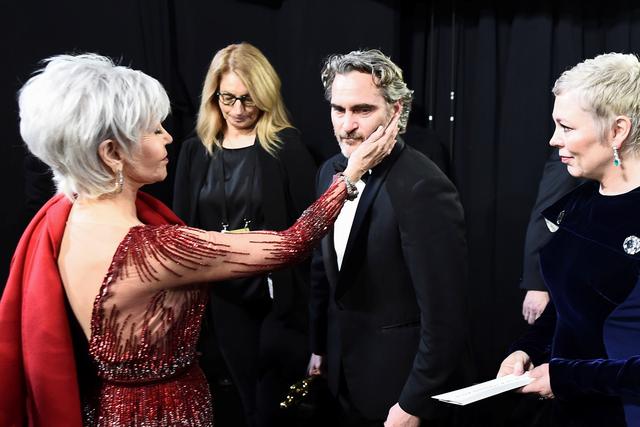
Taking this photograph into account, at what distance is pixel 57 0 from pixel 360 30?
1363 millimetres

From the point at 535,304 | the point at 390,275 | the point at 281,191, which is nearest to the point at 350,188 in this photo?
the point at 390,275

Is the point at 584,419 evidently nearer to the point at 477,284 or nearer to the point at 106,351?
the point at 106,351

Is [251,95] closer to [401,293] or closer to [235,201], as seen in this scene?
[235,201]

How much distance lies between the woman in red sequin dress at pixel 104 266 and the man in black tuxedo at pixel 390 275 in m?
0.39

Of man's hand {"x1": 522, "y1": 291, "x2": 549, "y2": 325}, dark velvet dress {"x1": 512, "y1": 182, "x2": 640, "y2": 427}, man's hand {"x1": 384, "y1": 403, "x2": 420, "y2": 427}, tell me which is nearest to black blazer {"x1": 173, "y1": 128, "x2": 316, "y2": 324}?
man's hand {"x1": 522, "y1": 291, "x2": 549, "y2": 325}

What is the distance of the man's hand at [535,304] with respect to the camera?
2959 mm

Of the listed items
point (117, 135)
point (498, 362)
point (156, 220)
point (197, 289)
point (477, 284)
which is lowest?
point (498, 362)

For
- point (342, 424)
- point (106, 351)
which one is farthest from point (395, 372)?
point (106, 351)

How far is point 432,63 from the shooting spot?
3.44 metres

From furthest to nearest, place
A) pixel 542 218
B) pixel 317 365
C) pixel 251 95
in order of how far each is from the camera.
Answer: pixel 251 95
pixel 542 218
pixel 317 365

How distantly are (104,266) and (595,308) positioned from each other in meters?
1.09

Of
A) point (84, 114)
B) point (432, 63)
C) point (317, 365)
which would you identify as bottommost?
point (317, 365)

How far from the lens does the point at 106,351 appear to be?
164 centimetres

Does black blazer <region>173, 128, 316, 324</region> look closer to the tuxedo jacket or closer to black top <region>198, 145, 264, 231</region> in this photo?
black top <region>198, 145, 264, 231</region>
